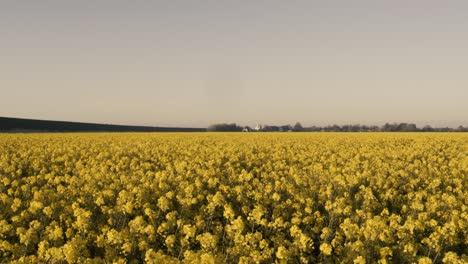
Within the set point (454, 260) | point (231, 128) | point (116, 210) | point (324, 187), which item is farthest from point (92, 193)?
point (231, 128)

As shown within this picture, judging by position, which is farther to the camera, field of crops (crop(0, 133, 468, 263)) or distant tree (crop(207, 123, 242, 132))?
distant tree (crop(207, 123, 242, 132))

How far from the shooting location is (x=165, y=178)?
12266mm

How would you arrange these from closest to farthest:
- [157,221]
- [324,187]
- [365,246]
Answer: [365,246] → [157,221] → [324,187]

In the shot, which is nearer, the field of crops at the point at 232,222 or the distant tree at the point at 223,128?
the field of crops at the point at 232,222

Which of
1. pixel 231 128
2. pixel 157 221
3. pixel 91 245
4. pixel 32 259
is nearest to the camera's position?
pixel 32 259

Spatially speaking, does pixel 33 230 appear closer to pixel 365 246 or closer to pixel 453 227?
pixel 365 246

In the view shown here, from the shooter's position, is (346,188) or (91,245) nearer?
(91,245)

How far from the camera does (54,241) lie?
736 centimetres

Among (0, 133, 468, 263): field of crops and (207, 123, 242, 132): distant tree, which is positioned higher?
(207, 123, 242, 132): distant tree

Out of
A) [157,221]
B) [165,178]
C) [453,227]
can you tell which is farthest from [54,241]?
[453,227]

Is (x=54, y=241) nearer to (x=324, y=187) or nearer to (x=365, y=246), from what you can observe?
(x=365, y=246)

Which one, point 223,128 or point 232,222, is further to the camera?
point 223,128

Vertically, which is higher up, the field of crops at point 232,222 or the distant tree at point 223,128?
the distant tree at point 223,128

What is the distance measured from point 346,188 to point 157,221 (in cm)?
631
